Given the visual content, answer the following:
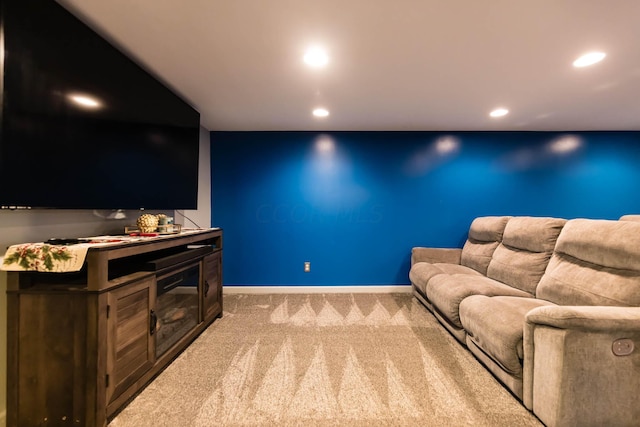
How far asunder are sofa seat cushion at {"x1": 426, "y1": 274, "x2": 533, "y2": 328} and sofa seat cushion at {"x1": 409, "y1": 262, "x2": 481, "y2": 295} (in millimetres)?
252

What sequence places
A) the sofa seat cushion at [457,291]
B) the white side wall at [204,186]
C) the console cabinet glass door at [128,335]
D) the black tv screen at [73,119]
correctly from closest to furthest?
1. the black tv screen at [73,119]
2. the console cabinet glass door at [128,335]
3. the sofa seat cushion at [457,291]
4. the white side wall at [204,186]

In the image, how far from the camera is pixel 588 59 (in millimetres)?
1891

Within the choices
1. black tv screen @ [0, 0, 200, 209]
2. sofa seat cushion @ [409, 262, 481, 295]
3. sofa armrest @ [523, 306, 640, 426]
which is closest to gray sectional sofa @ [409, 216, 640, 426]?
sofa armrest @ [523, 306, 640, 426]

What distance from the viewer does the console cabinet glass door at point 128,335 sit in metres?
1.37

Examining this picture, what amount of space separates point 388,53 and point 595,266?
1.94 m

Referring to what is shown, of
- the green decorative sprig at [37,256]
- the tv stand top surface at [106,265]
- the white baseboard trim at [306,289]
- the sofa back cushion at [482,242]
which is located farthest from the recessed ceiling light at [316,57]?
the white baseboard trim at [306,289]

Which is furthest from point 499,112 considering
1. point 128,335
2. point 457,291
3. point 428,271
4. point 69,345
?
point 69,345

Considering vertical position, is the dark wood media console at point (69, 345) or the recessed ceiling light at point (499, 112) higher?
the recessed ceiling light at point (499, 112)

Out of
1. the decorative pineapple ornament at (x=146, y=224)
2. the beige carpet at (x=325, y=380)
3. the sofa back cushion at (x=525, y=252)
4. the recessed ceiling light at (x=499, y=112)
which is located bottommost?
the beige carpet at (x=325, y=380)

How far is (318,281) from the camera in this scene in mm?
3611

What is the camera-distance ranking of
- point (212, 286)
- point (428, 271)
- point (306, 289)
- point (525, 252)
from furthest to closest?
point (306, 289) < point (428, 271) < point (212, 286) < point (525, 252)

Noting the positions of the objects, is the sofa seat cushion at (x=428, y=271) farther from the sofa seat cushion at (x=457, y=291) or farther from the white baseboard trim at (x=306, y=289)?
the white baseboard trim at (x=306, y=289)

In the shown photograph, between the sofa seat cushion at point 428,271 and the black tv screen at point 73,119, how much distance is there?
259 cm

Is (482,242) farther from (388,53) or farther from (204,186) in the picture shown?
(204,186)
